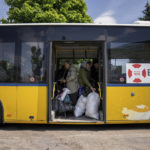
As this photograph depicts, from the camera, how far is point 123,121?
4.65 m

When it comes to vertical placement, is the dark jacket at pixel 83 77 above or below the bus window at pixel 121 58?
below

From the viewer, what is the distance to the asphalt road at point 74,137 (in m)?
3.67

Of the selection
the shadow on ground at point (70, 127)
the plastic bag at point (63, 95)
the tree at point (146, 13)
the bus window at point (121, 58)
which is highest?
the tree at point (146, 13)

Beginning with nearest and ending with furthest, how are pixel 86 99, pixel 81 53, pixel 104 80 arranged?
1. pixel 104 80
2. pixel 86 99
3. pixel 81 53

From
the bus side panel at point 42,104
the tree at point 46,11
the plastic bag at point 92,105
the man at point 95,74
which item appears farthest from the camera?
the tree at point 46,11

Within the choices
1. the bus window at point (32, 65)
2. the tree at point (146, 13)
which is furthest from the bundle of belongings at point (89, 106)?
the tree at point (146, 13)

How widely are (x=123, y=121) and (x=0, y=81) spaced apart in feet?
12.3

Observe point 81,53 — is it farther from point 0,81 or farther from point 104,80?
point 0,81

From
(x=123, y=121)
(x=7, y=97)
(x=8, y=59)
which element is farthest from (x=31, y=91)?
(x=123, y=121)

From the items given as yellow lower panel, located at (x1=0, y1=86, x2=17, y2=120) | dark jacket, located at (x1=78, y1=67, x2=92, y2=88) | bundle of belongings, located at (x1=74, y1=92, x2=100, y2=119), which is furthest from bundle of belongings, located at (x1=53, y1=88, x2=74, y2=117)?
yellow lower panel, located at (x1=0, y1=86, x2=17, y2=120)

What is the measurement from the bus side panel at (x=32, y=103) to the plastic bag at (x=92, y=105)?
4.38ft

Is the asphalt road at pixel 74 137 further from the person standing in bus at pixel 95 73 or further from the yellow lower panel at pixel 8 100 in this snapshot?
the person standing in bus at pixel 95 73

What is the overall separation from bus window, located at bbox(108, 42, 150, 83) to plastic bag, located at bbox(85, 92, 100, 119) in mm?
795

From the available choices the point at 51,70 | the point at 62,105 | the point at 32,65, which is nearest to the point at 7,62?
the point at 32,65
